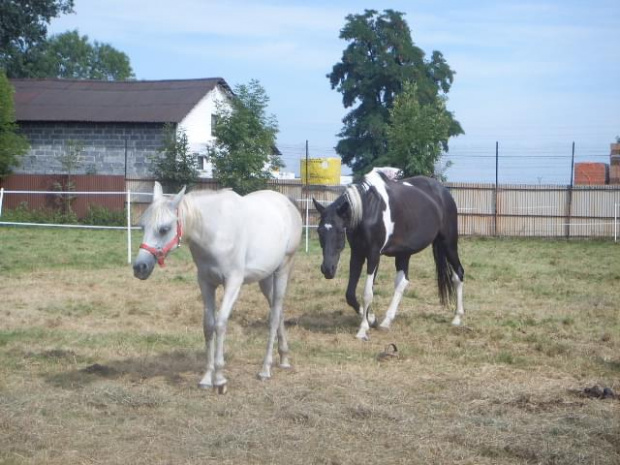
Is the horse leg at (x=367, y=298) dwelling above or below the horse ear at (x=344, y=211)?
below

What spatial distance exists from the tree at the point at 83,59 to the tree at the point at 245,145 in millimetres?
40367

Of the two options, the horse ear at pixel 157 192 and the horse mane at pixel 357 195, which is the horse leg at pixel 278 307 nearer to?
the horse ear at pixel 157 192

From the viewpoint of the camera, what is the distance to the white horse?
5.64m

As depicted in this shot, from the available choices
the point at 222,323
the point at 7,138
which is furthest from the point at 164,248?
the point at 7,138

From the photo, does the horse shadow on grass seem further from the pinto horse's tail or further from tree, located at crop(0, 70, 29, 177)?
tree, located at crop(0, 70, 29, 177)

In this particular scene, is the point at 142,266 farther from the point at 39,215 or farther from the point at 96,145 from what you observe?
the point at 96,145

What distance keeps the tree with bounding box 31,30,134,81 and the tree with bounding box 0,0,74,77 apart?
69.2 ft

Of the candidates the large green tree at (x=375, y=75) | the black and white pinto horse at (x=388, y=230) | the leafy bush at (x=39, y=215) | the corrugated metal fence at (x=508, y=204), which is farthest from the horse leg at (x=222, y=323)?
the large green tree at (x=375, y=75)

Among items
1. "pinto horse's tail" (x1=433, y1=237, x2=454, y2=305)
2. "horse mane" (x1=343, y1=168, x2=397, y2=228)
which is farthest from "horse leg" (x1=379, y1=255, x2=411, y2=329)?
"horse mane" (x1=343, y1=168, x2=397, y2=228)

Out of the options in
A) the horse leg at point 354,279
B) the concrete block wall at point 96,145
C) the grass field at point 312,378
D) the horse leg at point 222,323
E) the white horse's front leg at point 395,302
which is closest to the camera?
the grass field at point 312,378

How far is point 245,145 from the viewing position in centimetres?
2369

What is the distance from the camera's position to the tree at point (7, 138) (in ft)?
84.4

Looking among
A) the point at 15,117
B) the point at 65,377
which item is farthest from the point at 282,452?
the point at 15,117

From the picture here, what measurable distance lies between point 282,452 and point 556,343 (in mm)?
4136
